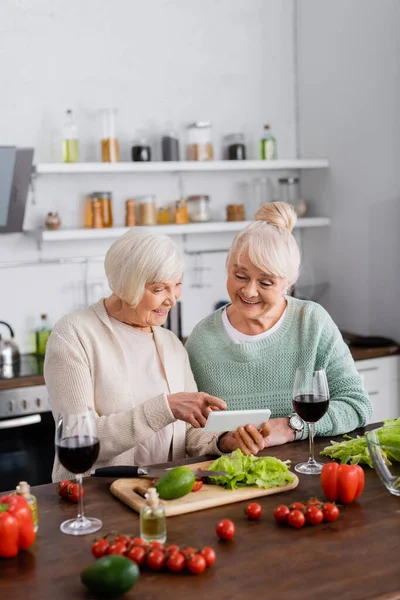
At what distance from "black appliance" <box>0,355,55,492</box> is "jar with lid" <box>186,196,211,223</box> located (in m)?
1.29

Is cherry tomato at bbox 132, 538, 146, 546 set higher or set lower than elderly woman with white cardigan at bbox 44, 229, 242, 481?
lower

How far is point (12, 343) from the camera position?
3.80m

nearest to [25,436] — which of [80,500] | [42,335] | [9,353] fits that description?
[9,353]

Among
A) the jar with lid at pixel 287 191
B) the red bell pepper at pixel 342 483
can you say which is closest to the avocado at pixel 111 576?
the red bell pepper at pixel 342 483

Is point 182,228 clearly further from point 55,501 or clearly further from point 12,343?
point 55,501

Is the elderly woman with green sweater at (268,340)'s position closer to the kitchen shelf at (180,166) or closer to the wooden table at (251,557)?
the wooden table at (251,557)


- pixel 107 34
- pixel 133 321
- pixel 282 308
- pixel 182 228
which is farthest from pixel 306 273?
pixel 133 321

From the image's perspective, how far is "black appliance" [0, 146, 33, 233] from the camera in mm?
3801

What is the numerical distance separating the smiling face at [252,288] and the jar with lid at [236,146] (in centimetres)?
214

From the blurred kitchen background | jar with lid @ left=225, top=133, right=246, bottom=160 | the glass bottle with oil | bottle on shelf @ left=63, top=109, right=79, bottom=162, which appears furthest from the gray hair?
jar with lid @ left=225, top=133, right=246, bottom=160

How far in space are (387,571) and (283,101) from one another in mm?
3768

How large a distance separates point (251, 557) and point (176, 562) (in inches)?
6.1

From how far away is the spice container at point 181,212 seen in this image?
4361 mm

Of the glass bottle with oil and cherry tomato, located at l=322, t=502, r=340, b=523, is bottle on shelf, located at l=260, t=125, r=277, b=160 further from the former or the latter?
the glass bottle with oil
